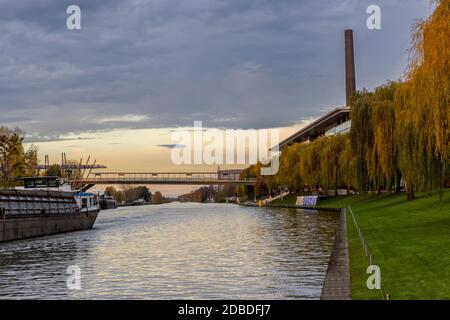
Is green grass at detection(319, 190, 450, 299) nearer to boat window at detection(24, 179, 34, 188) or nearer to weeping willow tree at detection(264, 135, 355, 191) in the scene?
weeping willow tree at detection(264, 135, 355, 191)

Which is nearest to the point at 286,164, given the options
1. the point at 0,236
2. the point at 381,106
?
the point at 381,106

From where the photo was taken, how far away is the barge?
53312mm

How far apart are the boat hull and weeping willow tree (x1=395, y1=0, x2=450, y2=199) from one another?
32822 millimetres

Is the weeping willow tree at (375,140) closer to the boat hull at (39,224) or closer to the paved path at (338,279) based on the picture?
the paved path at (338,279)

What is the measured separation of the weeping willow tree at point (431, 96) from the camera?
26.4 metres

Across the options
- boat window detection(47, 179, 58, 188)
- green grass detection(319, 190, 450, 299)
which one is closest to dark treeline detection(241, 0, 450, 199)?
green grass detection(319, 190, 450, 299)

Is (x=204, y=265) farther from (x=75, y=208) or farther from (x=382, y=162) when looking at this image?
(x=75, y=208)

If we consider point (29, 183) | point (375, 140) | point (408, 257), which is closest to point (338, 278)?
point (408, 257)

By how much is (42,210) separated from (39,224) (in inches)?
103

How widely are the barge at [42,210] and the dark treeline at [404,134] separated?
2937 centimetres

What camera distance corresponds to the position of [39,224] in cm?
5844

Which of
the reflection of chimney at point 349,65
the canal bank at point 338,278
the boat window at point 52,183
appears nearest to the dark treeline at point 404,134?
the canal bank at point 338,278

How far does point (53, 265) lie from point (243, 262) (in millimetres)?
9677
